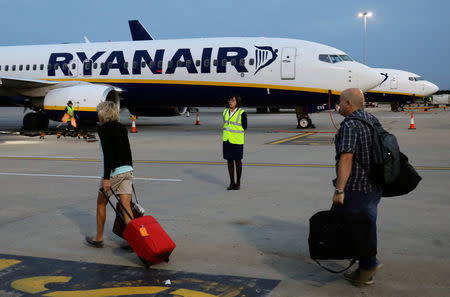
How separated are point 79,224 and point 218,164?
19.4ft

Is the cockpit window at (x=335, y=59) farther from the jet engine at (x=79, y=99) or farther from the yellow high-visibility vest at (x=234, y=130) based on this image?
the yellow high-visibility vest at (x=234, y=130)

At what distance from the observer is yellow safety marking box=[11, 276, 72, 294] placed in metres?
4.32

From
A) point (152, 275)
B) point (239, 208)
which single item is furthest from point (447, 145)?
point (152, 275)

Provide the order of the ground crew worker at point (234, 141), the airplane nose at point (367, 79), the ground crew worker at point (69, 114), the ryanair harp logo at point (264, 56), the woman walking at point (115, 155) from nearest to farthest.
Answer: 1. the woman walking at point (115, 155)
2. the ground crew worker at point (234, 141)
3. the ground crew worker at point (69, 114)
4. the airplane nose at point (367, 79)
5. the ryanair harp logo at point (264, 56)

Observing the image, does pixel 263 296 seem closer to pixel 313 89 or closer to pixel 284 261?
pixel 284 261

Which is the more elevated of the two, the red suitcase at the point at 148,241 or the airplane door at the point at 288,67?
the airplane door at the point at 288,67

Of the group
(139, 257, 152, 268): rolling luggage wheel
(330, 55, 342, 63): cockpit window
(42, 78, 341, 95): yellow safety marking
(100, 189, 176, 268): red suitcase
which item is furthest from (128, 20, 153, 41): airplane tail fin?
(139, 257, 152, 268): rolling luggage wheel

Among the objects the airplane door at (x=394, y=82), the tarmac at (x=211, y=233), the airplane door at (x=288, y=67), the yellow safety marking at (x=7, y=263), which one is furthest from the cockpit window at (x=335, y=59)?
the airplane door at (x=394, y=82)

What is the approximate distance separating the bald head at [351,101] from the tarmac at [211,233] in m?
1.59

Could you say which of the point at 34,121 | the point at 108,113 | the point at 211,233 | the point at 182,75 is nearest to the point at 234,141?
the point at 211,233

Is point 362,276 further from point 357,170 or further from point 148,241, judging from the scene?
point 148,241

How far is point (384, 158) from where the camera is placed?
4.16 meters

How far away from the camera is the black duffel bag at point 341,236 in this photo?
14.1 ft

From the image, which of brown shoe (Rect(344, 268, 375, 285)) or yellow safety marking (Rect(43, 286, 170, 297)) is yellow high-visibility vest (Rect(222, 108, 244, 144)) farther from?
yellow safety marking (Rect(43, 286, 170, 297))
